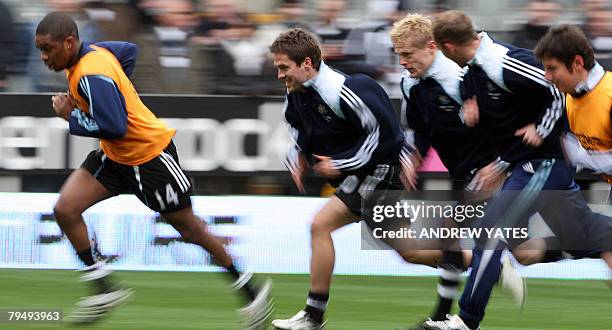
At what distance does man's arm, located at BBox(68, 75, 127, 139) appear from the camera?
823cm

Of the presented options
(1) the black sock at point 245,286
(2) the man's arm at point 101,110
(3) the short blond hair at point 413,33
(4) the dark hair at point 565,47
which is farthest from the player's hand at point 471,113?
(2) the man's arm at point 101,110

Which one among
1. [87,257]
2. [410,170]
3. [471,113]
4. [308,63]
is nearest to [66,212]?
[87,257]

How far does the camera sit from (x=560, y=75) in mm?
7578

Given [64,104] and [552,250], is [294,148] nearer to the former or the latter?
[64,104]

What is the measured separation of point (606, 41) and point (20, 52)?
19.4ft

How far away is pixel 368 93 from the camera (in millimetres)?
8352

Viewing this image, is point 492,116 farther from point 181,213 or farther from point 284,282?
point 284,282

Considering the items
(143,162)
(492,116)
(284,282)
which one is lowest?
(284,282)

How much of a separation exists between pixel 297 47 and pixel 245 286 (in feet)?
5.21

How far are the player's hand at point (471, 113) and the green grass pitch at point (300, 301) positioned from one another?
63.4 inches

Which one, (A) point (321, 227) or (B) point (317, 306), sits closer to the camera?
(B) point (317, 306)

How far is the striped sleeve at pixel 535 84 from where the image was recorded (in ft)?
26.0

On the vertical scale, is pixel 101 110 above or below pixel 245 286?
above

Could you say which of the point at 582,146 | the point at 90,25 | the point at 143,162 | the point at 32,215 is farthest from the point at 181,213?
the point at 90,25
